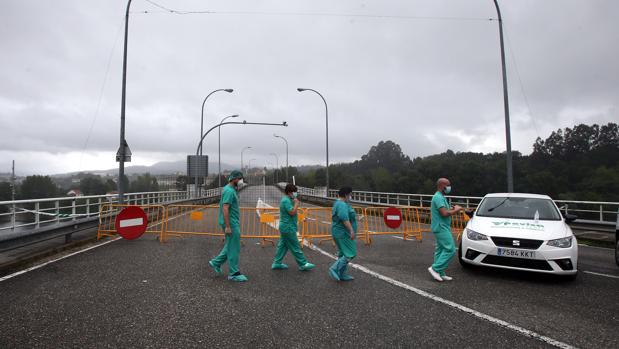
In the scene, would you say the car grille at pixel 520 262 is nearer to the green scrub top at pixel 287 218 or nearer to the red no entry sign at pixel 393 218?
the green scrub top at pixel 287 218

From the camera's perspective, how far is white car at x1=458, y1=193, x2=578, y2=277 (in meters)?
5.59

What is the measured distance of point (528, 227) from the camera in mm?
6082

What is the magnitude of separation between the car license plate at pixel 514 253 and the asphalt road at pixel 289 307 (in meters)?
0.46

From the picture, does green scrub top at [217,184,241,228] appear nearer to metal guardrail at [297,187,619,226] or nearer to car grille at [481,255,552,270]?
car grille at [481,255,552,270]

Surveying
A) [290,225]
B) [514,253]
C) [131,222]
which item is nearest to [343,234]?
[290,225]

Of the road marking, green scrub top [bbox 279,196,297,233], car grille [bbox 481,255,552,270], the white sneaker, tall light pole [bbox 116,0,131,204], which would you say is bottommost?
the road marking

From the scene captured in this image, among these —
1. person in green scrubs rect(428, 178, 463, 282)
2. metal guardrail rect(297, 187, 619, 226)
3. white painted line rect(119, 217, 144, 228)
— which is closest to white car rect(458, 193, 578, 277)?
person in green scrubs rect(428, 178, 463, 282)

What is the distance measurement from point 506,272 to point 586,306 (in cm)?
185

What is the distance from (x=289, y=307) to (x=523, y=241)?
150 inches

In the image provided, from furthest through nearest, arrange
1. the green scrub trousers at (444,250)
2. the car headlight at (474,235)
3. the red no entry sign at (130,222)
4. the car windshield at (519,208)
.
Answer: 1. the red no entry sign at (130,222)
2. the car windshield at (519,208)
3. the car headlight at (474,235)
4. the green scrub trousers at (444,250)

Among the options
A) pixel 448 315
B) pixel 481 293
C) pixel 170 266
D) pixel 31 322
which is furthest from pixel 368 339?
pixel 170 266

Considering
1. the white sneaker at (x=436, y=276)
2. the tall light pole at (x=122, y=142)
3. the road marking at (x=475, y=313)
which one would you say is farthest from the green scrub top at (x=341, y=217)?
the tall light pole at (x=122, y=142)

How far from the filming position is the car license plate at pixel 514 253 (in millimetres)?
5598

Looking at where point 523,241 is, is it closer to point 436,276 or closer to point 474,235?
point 474,235
